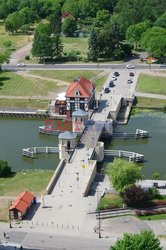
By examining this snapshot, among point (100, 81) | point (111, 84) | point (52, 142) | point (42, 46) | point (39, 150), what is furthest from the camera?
point (42, 46)

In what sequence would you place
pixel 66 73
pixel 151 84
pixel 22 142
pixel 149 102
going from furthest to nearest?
1. pixel 66 73
2. pixel 151 84
3. pixel 149 102
4. pixel 22 142

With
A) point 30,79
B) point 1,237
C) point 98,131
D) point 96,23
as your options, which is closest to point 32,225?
point 1,237

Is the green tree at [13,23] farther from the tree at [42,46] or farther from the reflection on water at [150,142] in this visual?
the reflection on water at [150,142]

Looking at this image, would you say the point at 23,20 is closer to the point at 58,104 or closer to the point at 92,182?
the point at 58,104

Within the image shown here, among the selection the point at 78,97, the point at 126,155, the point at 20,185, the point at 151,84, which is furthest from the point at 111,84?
the point at 20,185

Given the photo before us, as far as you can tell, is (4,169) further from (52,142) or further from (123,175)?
(123,175)

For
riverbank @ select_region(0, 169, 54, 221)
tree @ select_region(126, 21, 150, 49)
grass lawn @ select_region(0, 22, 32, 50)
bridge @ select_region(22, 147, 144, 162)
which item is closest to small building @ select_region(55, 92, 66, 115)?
bridge @ select_region(22, 147, 144, 162)
